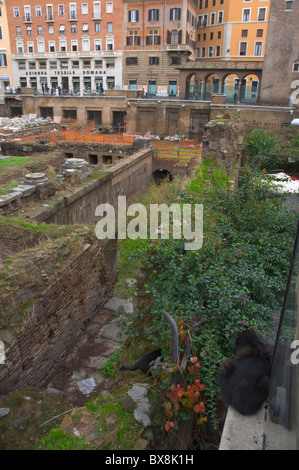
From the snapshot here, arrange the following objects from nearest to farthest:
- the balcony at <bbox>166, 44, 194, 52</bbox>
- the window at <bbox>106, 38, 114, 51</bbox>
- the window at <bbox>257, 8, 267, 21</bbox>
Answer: the balcony at <bbox>166, 44, 194, 52</bbox>, the window at <bbox>106, 38, 114, 51</bbox>, the window at <bbox>257, 8, 267, 21</bbox>

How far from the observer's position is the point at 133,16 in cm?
3872

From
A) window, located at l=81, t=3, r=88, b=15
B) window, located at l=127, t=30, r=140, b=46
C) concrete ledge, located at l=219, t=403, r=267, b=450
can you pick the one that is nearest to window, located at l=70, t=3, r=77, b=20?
window, located at l=81, t=3, r=88, b=15

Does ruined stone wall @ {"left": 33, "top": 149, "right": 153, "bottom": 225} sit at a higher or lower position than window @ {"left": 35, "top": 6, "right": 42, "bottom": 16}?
lower

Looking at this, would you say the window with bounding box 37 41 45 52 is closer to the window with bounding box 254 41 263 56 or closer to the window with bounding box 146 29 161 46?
the window with bounding box 146 29 161 46

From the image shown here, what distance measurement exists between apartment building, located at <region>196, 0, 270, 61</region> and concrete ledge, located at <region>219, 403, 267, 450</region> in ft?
150

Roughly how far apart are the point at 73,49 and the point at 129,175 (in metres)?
32.7

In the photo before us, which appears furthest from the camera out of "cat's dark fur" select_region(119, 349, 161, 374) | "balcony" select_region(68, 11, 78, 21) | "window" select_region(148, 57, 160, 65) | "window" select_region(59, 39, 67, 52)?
"window" select_region(59, 39, 67, 52)

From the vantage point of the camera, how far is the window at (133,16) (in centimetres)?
3844

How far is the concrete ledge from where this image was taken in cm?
286

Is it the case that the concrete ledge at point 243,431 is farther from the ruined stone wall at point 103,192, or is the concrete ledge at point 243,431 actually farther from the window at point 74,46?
the window at point 74,46

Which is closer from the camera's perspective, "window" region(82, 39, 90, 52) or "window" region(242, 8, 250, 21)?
"window" region(82, 39, 90, 52)

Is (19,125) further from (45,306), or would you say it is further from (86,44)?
(86,44)

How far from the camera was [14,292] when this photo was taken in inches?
201
